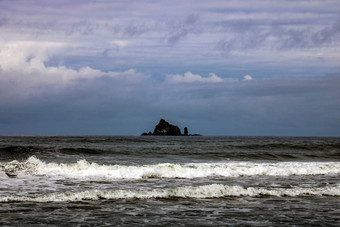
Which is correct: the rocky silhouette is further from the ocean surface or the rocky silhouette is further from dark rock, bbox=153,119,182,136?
the ocean surface

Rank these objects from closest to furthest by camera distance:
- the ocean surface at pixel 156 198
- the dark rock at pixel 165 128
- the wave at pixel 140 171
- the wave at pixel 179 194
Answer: the ocean surface at pixel 156 198 → the wave at pixel 179 194 → the wave at pixel 140 171 → the dark rock at pixel 165 128

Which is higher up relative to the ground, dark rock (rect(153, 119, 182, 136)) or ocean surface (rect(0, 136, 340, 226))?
dark rock (rect(153, 119, 182, 136))

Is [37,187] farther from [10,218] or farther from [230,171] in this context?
[230,171]

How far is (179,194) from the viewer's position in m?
14.7

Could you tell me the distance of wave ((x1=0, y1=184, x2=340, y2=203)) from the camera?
44.7 ft

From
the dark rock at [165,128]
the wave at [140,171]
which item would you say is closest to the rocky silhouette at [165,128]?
the dark rock at [165,128]

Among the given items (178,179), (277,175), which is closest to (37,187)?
(178,179)

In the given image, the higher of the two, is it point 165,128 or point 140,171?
point 165,128

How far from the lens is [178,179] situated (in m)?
20.4

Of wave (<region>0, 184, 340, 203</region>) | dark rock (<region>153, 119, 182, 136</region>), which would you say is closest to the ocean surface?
wave (<region>0, 184, 340, 203</region>)

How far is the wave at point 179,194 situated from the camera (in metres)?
13.6

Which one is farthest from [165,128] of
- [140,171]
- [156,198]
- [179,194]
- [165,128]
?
[156,198]

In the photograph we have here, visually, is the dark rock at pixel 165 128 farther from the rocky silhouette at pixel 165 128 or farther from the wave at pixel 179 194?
the wave at pixel 179 194

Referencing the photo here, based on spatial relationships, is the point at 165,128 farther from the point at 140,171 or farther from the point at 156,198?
the point at 156,198
